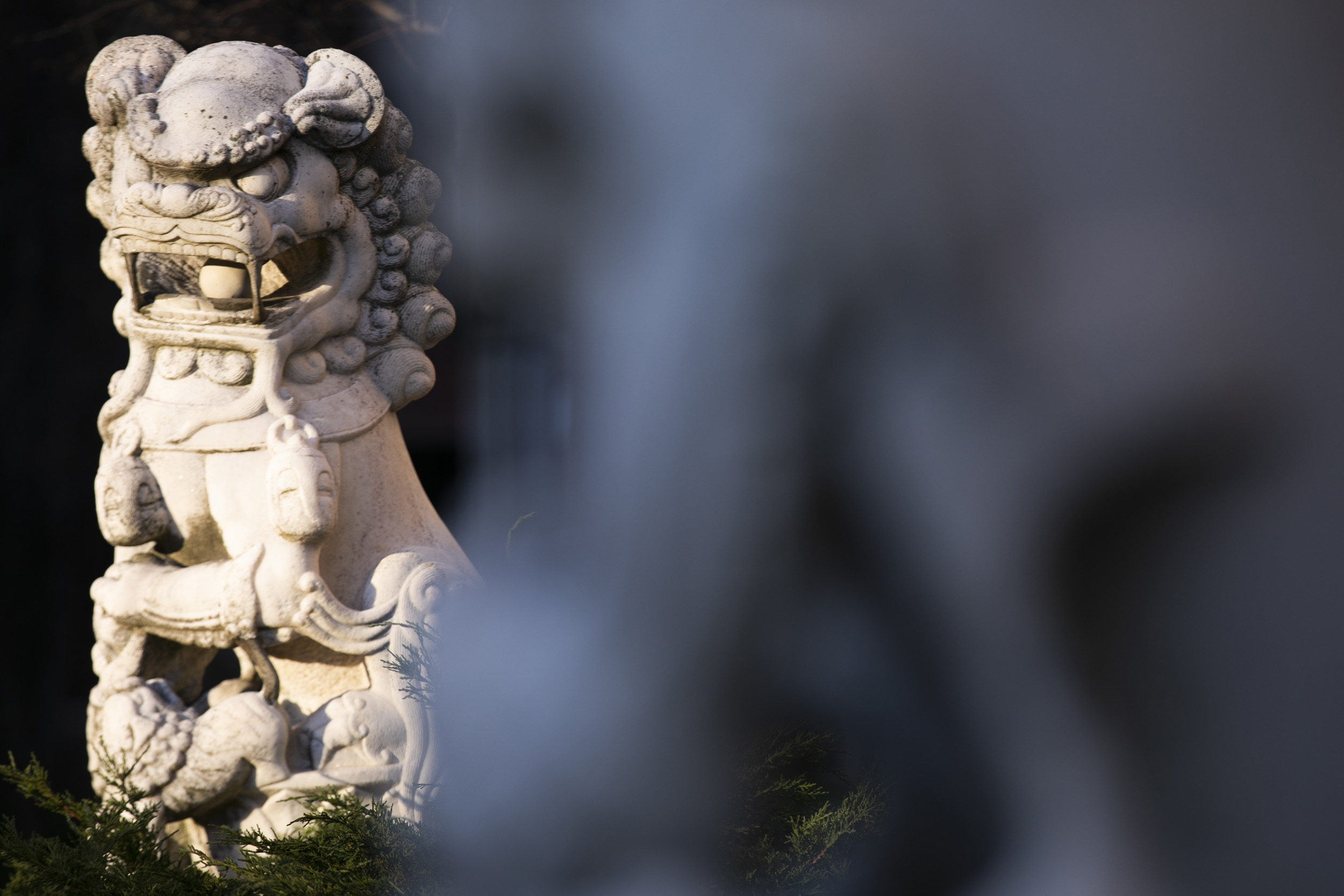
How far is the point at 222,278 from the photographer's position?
1.94 metres

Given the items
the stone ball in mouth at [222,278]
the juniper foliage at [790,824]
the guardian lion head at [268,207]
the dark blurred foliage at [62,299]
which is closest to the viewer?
the juniper foliage at [790,824]

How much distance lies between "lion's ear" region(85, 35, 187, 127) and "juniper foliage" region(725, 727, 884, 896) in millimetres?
1283

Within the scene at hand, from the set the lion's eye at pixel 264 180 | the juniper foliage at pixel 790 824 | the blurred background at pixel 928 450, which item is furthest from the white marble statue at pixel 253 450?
the juniper foliage at pixel 790 824

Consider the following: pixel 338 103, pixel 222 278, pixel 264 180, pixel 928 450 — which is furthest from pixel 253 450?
pixel 928 450

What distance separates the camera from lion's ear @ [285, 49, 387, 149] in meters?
1.87

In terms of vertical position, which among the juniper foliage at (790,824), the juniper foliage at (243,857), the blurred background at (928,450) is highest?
the blurred background at (928,450)

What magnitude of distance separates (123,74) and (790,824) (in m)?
1.41

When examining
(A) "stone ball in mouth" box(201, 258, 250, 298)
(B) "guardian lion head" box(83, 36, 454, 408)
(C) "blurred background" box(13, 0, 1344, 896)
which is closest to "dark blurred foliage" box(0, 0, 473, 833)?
(B) "guardian lion head" box(83, 36, 454, 408)

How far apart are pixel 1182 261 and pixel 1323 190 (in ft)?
0.40

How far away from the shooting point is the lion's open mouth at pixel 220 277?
1846 millimetres

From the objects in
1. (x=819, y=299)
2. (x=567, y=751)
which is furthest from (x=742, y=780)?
(x=819, y=299)

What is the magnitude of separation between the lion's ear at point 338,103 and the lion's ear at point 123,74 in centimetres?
21

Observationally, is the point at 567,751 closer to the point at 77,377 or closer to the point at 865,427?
the point at 865,427

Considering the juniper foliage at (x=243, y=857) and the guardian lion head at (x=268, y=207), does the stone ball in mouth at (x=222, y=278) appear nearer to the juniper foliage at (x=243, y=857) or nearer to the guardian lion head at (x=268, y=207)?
the guardian lion head at (x=268, y=207)
